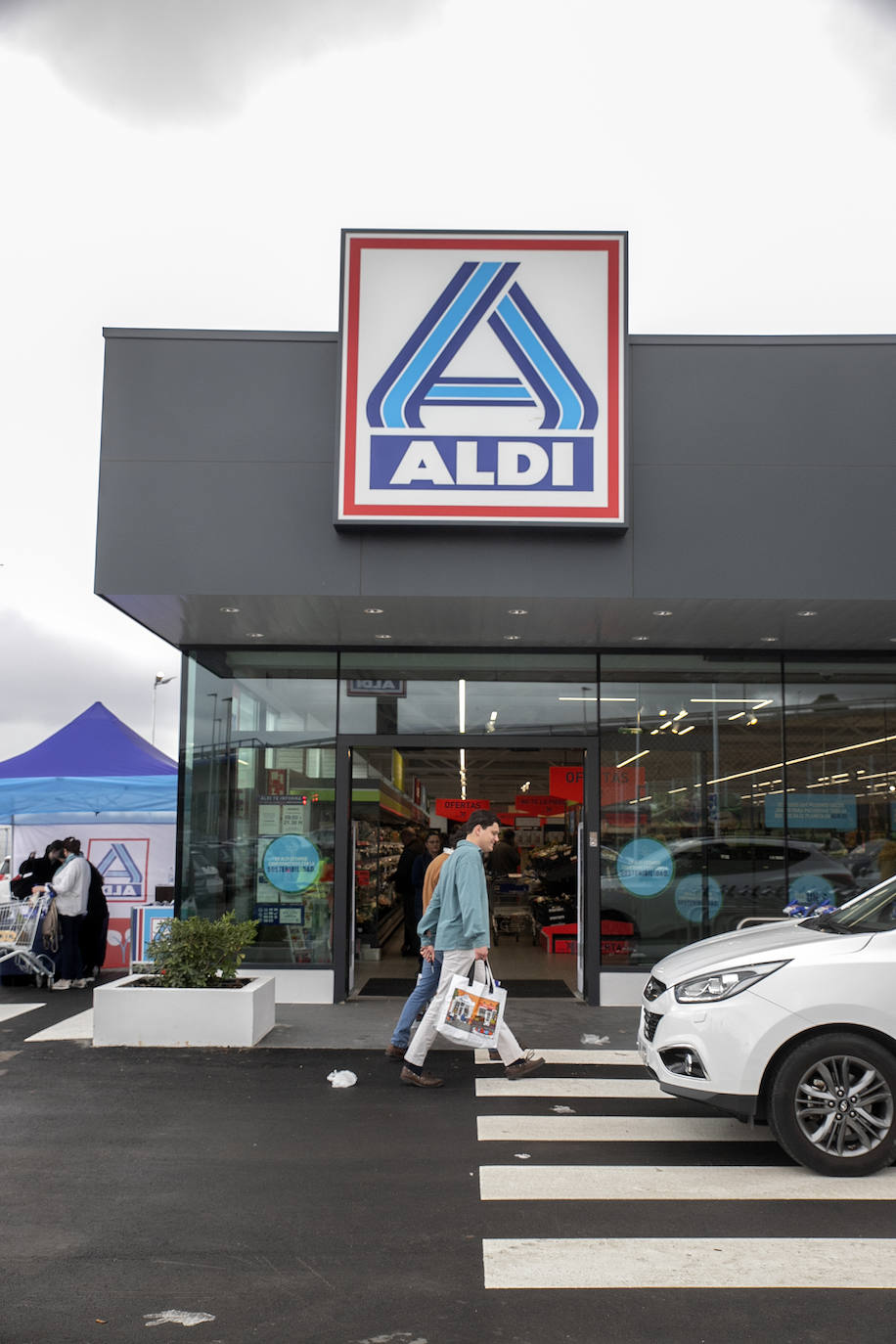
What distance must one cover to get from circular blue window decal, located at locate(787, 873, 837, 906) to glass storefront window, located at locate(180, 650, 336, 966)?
16.6 ft

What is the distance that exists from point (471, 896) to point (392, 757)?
9056 millimetres

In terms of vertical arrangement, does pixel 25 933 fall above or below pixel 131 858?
below

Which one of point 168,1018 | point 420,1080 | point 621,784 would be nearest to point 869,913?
point 420,1080

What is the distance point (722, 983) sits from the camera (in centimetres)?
644

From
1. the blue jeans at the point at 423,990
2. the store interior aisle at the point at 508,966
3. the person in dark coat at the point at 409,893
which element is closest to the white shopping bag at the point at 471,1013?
the blue jeans at the point at 423,990

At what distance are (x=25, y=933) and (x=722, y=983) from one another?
931 cm

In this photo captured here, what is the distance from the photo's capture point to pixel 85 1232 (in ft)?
17.1

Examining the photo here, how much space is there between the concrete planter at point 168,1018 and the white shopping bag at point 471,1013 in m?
2.36

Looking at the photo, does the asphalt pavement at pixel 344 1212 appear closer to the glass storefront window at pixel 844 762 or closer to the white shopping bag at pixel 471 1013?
the white shopping bag at pixel 471 1013

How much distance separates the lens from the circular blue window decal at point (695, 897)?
12273mm

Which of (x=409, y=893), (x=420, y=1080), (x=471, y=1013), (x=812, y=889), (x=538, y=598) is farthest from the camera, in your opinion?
(x=409, y=893)

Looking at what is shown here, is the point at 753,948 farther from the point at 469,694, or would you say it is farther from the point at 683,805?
the point at 469,694

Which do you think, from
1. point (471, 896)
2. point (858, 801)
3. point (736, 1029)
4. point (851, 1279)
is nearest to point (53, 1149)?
point (471, 896)

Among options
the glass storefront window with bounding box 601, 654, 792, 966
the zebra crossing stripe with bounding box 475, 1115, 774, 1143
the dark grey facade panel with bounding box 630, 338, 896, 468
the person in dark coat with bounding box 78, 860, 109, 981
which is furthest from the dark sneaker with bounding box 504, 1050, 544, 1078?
the person in dark coat with bounding box 78, 860, 109, 981
